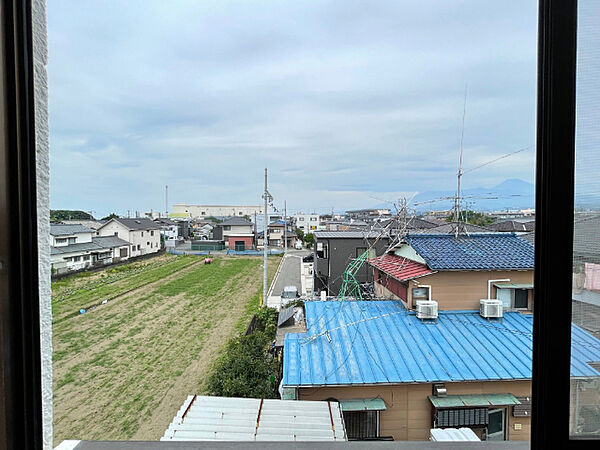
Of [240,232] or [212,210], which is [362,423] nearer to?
[212,210]

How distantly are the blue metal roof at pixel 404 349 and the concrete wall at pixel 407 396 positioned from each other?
0.18 ft

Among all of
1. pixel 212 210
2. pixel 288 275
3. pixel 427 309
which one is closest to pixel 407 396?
pixel 427 309

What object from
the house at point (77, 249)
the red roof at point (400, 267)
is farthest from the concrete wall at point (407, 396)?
the house at point (77, 249)

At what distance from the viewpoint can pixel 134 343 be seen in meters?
1.91

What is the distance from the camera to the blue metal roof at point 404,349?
58.7 inches

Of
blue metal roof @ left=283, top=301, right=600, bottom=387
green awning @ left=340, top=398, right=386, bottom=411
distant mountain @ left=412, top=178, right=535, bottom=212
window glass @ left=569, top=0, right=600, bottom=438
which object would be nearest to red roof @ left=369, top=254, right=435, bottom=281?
blue metal roof @ left=283, top=301, right=600, bottom=387

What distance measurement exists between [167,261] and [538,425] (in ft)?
7.57

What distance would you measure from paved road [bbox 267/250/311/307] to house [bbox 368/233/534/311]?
2294 millimetres

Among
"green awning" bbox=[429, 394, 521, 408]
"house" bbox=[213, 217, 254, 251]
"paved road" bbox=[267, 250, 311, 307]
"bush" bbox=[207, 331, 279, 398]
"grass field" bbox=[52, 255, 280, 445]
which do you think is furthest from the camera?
"house" bbox=[213, 217, 254, 251]

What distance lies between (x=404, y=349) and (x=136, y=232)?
173 centimetres

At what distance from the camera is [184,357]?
2.19 metres

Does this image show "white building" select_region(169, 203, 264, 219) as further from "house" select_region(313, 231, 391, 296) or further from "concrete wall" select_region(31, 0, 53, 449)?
"concrete wall" select_region(31, 0, 53, 449)

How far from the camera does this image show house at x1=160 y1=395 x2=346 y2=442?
2.40ft

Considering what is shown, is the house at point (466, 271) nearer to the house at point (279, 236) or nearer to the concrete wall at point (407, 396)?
the concrete wall at point (407, 396)
